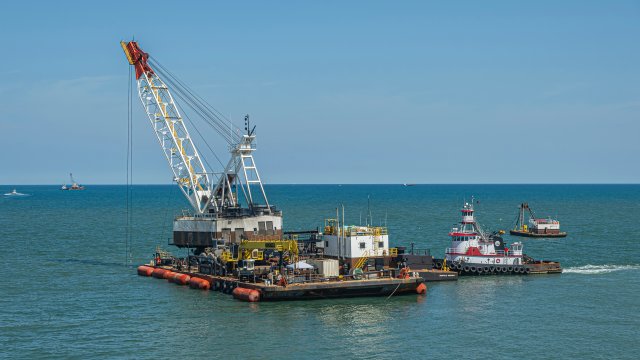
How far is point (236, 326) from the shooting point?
5753 centimetres

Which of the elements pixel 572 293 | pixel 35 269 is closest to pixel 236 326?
pixel 572 293

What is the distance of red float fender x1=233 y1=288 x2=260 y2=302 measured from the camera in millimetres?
65812

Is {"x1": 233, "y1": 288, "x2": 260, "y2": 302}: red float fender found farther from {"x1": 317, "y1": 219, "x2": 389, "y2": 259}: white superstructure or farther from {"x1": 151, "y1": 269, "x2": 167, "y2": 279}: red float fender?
{"x1": 151, "y1": 269, "x2": 167, "y2": 279}: red float fender

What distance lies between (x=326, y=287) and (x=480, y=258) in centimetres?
2351

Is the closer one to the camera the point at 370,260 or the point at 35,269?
the point at 370,260

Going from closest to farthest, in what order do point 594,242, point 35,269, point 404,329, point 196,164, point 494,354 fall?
1. point 494,354
2. point 404,329
3. point 35,269
4. point 196,164
5. point 594,242

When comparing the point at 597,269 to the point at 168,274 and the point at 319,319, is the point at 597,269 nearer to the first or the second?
the point at 319,319

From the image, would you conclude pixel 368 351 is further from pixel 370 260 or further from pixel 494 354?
pixel 370 260

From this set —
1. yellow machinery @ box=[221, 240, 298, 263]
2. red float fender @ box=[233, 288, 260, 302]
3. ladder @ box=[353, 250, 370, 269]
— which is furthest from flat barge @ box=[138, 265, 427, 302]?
ladder @ box=[353, 250, 370, 269]

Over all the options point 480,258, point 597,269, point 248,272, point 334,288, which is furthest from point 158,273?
point 597,269

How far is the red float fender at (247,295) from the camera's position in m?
65.8

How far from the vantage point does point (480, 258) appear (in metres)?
83.2

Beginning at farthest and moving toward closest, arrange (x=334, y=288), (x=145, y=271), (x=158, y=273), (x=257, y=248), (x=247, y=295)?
1. (x=145, y=271)
2. (x=158, y=273)
3. (x=257, y=248)
4. (x=334, y=288)
5. (x=247, y=295)

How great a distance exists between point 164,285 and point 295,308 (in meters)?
19.1
